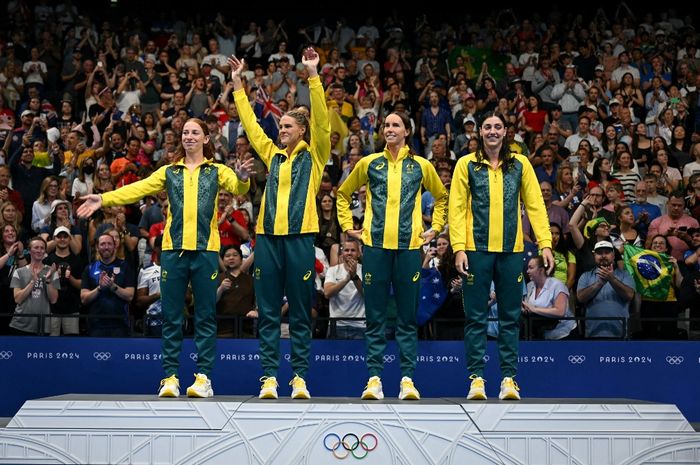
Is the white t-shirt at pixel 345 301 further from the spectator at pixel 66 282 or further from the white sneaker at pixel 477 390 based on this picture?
the white sneaker at pixel 477 390

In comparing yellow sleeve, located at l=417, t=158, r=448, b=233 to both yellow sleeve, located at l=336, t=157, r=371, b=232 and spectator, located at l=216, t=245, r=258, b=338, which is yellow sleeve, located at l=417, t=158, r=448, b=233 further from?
spectator, located at l=216, t=245, r=258, b=338

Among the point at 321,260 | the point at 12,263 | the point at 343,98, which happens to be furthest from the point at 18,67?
the point at 321,260

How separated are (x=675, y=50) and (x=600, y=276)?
7.56 metres

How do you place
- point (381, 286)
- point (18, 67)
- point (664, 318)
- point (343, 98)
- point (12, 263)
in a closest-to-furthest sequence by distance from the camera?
point (381, 286)
point (664, 318)
point (12, 263)
point (343, 98)
point (18, 67)

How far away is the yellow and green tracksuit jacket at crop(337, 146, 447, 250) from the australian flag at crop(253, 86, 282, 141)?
19.4 feet

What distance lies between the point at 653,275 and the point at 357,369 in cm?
291

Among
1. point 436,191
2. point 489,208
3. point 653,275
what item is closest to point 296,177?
point 436,191

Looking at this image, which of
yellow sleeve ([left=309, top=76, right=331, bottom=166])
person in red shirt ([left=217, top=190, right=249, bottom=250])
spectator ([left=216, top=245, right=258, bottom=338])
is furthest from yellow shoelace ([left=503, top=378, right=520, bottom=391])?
person in red shirt ([left=217, top=190, right=249, bottom=250])

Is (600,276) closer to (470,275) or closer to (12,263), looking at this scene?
(470,275)

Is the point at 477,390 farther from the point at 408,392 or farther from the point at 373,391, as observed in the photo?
the point at 373,391

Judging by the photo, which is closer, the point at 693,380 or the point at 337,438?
the point at 337,438

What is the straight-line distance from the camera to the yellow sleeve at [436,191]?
24.7 feet

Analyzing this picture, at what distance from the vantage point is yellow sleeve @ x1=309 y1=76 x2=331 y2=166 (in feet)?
23.6

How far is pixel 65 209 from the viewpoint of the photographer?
10773 mm
